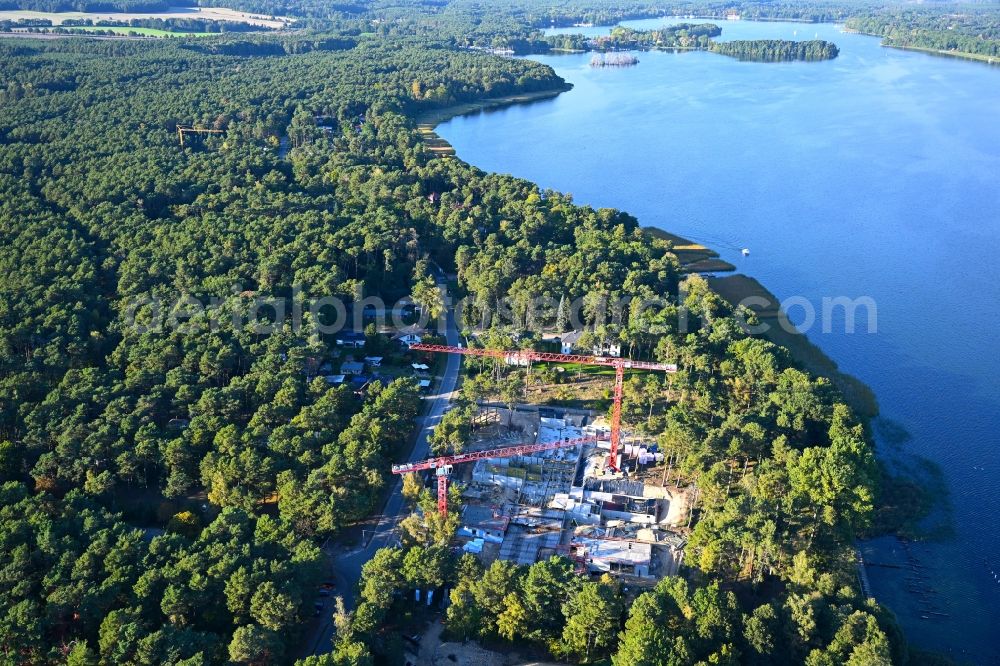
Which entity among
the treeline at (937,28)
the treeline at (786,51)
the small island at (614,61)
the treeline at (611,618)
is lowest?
the treeline at (611,618)

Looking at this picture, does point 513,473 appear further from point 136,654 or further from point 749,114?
point 749,114

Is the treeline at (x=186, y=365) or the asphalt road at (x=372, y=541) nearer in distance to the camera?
the treeline at (x=186, y=365)

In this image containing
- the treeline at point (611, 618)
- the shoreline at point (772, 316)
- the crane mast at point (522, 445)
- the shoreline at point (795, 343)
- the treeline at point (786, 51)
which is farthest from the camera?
the treeline at point (786, 51)

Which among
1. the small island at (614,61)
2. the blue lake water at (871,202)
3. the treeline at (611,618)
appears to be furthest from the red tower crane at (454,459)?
the small island at (614,61)

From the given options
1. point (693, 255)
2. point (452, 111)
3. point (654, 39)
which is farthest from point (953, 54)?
point (693, 255)

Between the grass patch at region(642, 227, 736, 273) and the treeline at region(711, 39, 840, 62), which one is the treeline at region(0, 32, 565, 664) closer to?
the grass patch at region(642, 227, 736, 273)

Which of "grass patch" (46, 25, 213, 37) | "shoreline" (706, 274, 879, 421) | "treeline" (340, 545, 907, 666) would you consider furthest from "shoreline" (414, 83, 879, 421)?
"grass patch" (46, 25, 213, 37)

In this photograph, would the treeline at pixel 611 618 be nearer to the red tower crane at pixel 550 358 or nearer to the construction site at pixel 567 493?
the construction site at pixel 567 493

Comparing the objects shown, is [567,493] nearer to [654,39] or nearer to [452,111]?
[452,111]
